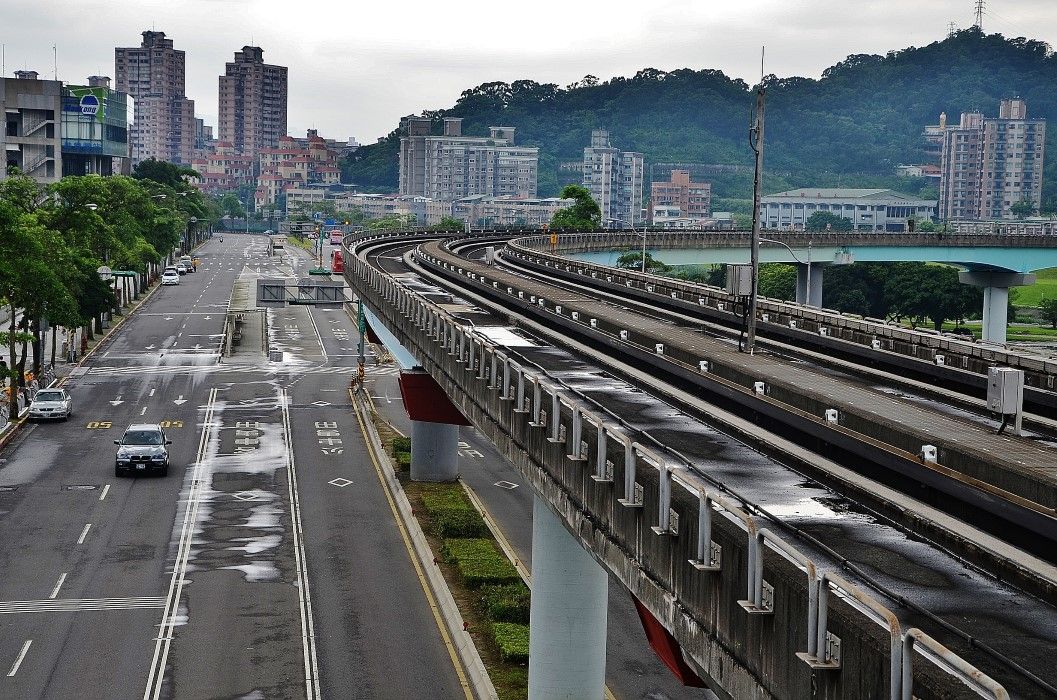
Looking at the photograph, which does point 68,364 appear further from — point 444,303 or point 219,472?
point 444,303

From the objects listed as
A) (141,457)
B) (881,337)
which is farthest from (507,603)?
(141,457)

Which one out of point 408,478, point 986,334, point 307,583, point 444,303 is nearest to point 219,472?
point 408,478

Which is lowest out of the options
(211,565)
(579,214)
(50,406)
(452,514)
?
(211,565)

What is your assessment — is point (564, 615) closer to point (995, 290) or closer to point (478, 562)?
point (478, 562)

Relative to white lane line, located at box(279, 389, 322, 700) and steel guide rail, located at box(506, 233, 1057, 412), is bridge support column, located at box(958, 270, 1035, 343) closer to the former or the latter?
steel guide rail, located at box(506, 233, 1057, 412)

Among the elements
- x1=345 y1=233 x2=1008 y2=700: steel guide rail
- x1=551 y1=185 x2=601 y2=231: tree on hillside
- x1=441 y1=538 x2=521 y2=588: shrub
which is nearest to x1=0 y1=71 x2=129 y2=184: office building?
x1=551 y1=185 x2=601 y2=231: tree on hillside

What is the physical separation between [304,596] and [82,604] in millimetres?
5196

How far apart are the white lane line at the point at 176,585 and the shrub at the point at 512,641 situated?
691 centimetres

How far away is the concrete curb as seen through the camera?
29.2m

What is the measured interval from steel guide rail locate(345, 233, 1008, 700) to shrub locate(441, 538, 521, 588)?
5.32 metres

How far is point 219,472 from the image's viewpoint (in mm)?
51125

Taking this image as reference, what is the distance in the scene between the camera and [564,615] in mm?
25609

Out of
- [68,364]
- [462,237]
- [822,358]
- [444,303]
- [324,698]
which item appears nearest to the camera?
[324,698]

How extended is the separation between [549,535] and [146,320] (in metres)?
87.0
